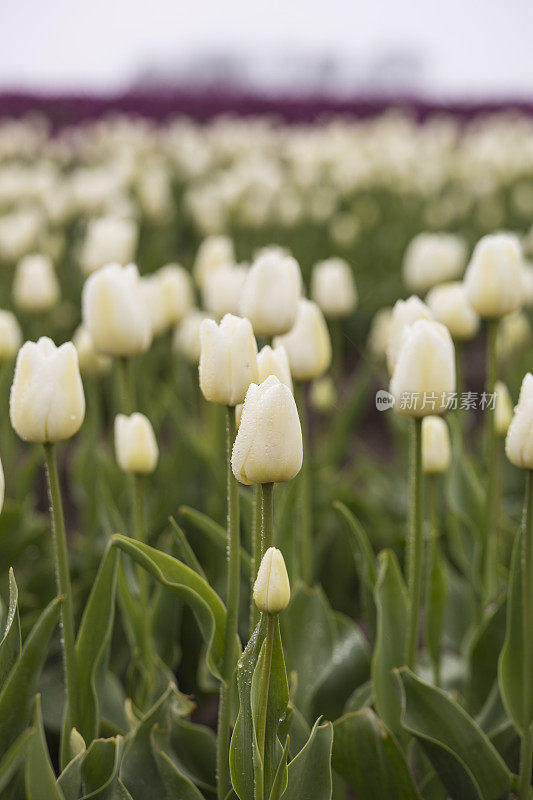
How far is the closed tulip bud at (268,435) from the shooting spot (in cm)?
101

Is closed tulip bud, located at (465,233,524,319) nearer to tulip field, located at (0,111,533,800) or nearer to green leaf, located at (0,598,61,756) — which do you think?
tulip field, located at (0,111,533,800)

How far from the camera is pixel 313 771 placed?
1.16m

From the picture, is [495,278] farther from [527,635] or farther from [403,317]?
[527,635]

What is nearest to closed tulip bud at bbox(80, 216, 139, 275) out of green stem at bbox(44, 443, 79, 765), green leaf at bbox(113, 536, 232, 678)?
green stem at bbox(44, 443, 79, 765)

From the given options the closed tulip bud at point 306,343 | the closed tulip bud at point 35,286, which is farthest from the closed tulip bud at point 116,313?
the closed tulip bud at point 35,286

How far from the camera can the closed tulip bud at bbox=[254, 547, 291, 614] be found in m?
1.00

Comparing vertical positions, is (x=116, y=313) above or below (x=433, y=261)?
below

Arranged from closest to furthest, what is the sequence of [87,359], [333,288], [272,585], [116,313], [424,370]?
1. [272,585]
2. [424,370]
3. [116,313]
4. [87,359]
5. [333,288]

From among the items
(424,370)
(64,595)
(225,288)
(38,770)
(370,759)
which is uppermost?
(225,288)

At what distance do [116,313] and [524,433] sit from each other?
0.68m

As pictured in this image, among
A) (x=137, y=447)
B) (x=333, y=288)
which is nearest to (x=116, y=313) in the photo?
(x=137, y=447)

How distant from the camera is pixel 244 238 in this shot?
200 inches

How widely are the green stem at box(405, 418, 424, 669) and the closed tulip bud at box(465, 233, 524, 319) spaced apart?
347 mm

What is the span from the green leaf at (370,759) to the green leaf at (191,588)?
244 mm
